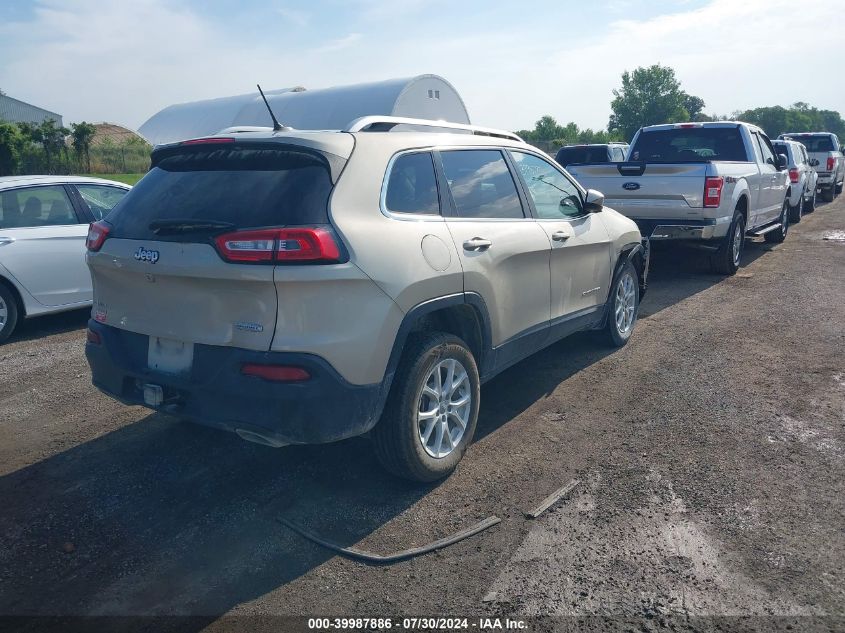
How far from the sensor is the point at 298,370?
3223 mm

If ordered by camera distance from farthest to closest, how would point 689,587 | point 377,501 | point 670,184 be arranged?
point 670,184
point 377,501
point 689,587

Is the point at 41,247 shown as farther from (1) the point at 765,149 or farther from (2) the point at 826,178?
(2) the point at 826,178

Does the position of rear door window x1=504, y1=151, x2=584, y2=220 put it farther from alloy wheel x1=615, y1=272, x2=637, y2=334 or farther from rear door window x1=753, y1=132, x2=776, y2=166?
rear door window x1=753, y1=132, x2=776, y2=166

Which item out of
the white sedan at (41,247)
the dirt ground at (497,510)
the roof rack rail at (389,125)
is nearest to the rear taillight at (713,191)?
the dirt ground at (497,510)

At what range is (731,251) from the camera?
9.79 m

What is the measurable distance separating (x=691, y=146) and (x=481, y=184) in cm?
765

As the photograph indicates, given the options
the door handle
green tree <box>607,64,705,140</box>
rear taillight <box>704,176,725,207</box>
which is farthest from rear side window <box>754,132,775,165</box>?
green tree <box>607,64,705,140</box>

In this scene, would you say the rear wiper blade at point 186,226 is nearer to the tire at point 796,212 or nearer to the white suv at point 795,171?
the white suv at point 795,171

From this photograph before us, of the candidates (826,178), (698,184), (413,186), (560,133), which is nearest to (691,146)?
(698,184)

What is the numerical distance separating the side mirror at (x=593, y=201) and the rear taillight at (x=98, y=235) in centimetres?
351

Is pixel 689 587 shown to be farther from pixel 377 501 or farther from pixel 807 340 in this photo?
pixel 807 340

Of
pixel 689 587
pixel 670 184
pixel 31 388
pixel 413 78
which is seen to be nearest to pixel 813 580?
pixel 689 587

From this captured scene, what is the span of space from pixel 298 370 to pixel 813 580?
7.90 ft

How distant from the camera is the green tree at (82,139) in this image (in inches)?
1412
